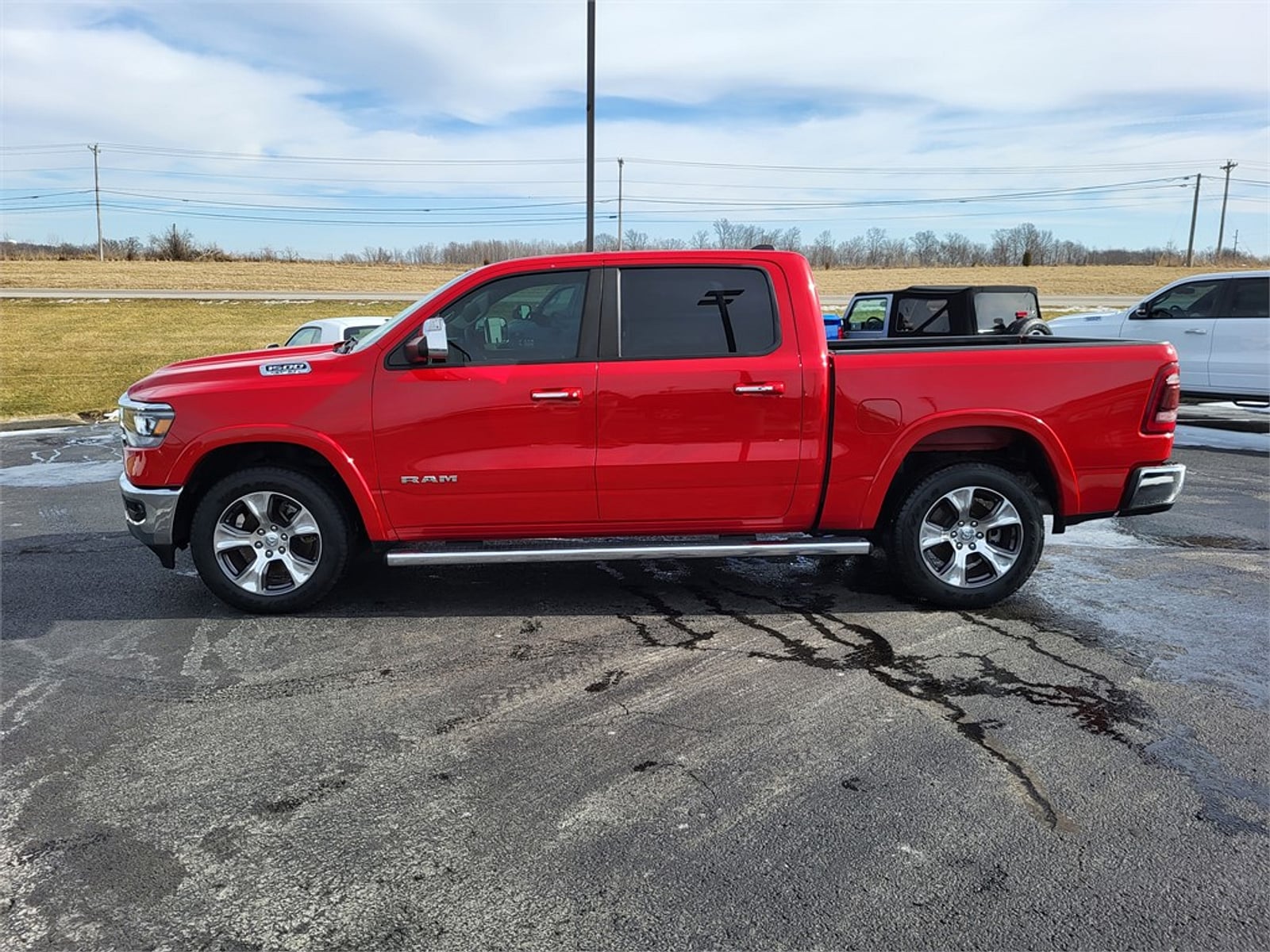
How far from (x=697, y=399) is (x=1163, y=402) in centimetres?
258

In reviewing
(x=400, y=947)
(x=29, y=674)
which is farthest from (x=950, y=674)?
(x=29, y=674)

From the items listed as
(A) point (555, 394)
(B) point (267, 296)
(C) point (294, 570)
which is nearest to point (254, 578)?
(C) point (294, 570)

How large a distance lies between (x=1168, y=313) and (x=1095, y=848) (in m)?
12.5

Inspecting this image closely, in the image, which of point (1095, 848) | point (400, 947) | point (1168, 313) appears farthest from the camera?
point (1168, 313)

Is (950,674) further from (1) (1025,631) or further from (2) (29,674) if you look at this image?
(2) (29,674)

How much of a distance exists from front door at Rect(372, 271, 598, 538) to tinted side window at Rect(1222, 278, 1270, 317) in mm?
11290

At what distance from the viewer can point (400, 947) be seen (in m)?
2.50

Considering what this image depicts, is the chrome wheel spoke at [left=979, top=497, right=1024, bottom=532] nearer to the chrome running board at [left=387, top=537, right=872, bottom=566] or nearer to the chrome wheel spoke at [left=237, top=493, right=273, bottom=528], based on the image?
the chrome running board at [left=387, top=537, right=872, bottom=566]

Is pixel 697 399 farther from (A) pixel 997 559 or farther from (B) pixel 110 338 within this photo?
(B) pixel 110 338

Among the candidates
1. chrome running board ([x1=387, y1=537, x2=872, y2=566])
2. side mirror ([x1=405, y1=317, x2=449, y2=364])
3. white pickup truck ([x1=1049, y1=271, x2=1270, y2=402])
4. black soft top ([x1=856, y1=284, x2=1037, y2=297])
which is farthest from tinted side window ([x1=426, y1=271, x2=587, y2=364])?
white pickup truck ([x1=1049, y1=271, x2=1270, y2=402])

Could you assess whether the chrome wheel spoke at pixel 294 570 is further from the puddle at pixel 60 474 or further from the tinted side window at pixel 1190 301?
the tinted side window at pixel 1190 301

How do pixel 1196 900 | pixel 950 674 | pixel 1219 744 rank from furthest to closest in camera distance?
1. pixel 950 674
2. pixel 1219 744
3. pixel 1196 900

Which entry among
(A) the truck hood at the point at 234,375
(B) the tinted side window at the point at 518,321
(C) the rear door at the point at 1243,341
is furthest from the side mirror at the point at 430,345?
(C) the rear door at the point at 1243,341

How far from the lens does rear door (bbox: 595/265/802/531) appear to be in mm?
4984
